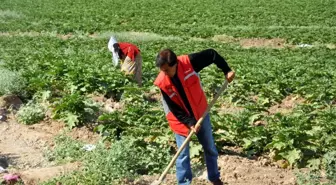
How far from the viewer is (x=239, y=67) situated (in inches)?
472

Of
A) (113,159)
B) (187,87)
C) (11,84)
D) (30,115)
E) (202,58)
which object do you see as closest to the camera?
(187,87)

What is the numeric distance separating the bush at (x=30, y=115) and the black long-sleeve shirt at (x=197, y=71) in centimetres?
369

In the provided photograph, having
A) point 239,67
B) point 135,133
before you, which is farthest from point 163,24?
point 135,133

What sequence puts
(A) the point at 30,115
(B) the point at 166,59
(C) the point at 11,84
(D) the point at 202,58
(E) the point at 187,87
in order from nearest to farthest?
(B) the point at 166,59
(E) the point at 187,87
(D) the point at 202,58
(A) the point at 30,115
(C) the point at 11,84

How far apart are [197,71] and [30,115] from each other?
400 centimetres

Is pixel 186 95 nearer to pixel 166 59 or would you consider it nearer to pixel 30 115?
pixel 166 59

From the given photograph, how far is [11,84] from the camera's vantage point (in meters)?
8.96

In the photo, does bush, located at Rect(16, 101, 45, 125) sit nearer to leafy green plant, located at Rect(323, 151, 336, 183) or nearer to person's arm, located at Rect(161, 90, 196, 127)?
person's arm, located at Rect(161, 90, 196, 127)

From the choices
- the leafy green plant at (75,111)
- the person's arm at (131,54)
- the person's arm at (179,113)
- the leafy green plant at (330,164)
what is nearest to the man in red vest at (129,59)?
the person's arm at (131,54)

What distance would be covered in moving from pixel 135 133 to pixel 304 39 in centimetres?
1436

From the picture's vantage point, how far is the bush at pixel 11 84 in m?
8.91

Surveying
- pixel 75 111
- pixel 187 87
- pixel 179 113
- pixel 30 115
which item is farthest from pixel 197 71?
pixel 30 115

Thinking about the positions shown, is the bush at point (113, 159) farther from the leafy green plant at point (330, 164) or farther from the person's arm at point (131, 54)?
the person's arm at point (131, 54)

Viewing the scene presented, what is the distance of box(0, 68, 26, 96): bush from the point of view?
891cm
